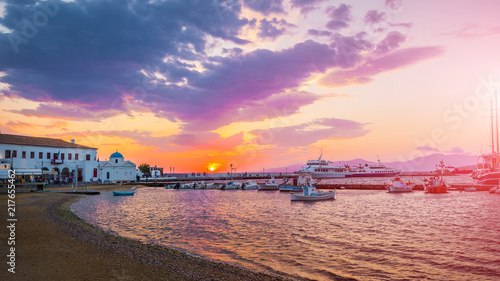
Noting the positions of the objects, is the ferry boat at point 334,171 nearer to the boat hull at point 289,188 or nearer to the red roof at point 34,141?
the boat hull at point 289,188

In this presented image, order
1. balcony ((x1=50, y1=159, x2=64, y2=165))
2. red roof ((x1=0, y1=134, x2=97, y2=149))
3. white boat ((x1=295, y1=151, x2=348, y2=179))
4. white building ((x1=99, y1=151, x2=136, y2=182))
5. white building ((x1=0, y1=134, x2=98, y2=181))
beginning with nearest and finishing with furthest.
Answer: white building ((x1=0, y1=134, x2=98, y2=181)) < red roof ((x1=0, y1=134, x2=97, y2=149)) < balcony ((x1=50, y1=159, x2=64, y2=165)) < white building ((x1=99, y1=151, x2=136, y2=182)) < white boat ((x1=295, y1=151, x2=348, y2=179))

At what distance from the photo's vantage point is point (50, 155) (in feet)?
254

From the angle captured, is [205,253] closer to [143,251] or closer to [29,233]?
[143,251]

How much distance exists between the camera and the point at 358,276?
14500 mm

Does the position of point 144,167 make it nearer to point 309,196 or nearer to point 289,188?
point 289,188

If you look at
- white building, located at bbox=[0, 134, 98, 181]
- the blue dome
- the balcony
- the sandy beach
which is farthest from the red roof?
the sandy beach

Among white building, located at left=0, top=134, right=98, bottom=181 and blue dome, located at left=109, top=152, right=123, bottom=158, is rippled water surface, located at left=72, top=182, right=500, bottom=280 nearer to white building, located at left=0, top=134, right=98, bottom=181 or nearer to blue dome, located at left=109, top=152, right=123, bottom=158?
white building, located at left=0, top=134, right=98, bottom=181

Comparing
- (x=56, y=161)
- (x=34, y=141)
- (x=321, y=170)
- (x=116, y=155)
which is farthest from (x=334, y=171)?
(x=34, y=141)

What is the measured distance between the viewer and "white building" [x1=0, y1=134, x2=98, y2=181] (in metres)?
68.7

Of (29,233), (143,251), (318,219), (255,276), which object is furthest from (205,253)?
(318,219)

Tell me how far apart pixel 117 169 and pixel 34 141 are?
24.2 metres

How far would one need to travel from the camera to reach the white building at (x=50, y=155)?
225ft

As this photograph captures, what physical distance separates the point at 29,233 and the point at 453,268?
23.8m

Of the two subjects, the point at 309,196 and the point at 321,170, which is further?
the point at 321,170
